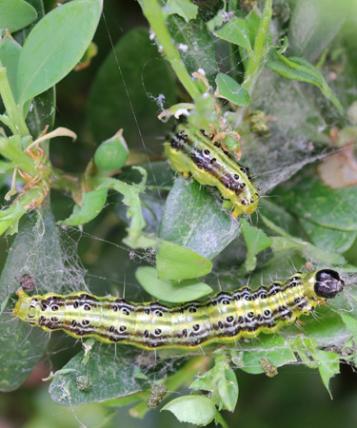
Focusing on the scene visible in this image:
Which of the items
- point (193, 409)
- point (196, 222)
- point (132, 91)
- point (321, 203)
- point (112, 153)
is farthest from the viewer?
point (132, 91)

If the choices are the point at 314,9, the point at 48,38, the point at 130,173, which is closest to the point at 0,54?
the point at 48,38

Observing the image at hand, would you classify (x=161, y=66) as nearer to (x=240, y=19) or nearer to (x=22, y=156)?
(x=240, y=19)

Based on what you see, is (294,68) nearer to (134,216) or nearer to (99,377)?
(134,216)

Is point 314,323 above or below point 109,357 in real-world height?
above

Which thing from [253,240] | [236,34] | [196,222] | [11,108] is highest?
[236,34]

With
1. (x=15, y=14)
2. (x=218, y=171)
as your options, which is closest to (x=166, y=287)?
(x=218, y=171)
